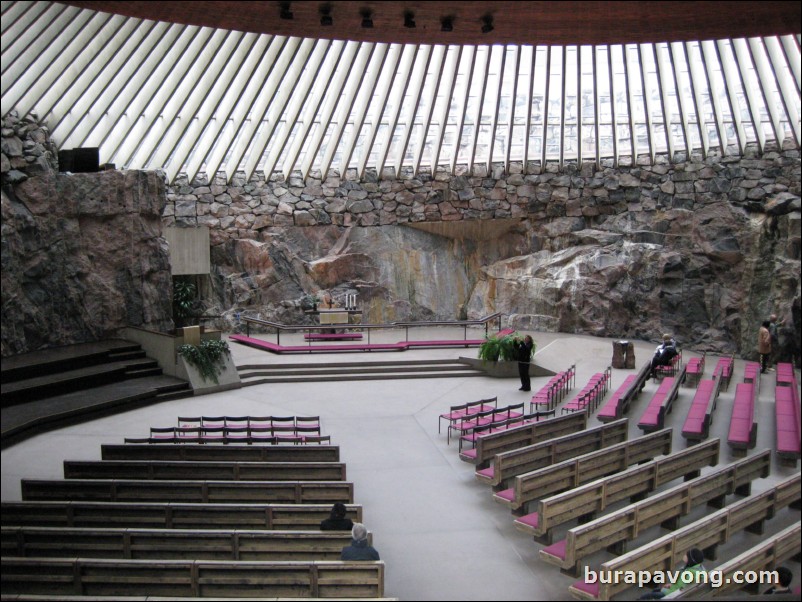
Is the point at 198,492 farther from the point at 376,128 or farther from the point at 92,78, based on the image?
the point at 376,128

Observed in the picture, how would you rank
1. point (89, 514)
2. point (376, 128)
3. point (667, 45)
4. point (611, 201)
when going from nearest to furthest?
point (89, 514)
point (667, 45)
point (376, 128)
point (611, 201)

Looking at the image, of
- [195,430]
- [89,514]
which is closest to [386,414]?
[195,430]

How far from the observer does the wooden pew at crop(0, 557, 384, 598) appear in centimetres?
549

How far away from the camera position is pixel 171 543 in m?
6.15

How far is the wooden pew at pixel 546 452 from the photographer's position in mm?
8094

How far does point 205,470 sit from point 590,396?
662 centimetres

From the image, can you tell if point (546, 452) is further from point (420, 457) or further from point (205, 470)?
point (205, 470)

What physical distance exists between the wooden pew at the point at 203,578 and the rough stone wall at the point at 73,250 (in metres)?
9.50

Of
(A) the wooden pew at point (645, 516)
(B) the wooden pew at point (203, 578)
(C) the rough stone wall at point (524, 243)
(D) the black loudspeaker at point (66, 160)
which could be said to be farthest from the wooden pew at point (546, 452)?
(D) the black loudspeaker at point (66, 160)

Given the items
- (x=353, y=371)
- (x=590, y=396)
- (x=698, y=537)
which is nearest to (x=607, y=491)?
(x=698, y=537)

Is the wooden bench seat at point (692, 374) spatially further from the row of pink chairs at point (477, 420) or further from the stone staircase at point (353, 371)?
the row of pink chairs at point (477, 420)

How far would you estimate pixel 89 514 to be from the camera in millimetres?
6734

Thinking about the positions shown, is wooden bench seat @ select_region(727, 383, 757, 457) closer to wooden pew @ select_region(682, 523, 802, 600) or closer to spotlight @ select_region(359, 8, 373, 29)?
wooden pew @ select_region(682, 523, 802, 600)

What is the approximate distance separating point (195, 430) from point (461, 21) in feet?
20.8
